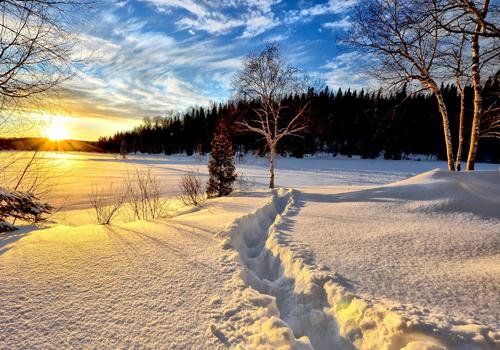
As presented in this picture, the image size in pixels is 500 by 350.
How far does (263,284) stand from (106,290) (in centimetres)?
170

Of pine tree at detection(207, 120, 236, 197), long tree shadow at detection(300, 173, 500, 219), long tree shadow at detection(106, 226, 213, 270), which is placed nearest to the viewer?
long tree shadow at detection(106, 226, 213, 270)

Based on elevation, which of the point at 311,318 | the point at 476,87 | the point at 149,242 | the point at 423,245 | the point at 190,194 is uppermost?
the point at 476,87

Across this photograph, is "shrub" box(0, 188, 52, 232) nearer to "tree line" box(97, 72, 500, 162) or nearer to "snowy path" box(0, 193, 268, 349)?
"snowy path" box(0, 193, 268, 349)

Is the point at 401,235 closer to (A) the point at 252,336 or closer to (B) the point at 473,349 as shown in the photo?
(B) the point at 473,349

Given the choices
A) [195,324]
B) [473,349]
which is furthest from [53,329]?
[473,349]

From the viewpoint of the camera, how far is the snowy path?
6.30 ft

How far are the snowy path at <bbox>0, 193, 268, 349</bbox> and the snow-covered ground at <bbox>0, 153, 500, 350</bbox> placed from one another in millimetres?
12

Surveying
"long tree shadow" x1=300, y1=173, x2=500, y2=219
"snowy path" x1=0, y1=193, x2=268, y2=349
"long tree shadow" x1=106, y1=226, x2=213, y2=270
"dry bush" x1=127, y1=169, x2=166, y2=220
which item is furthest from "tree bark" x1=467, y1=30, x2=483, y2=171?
"dry bush" x1=127, y1=169, x2=166, y2=220

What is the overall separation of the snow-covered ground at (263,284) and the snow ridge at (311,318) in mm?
11

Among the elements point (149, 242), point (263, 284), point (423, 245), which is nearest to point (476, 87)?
point (423, 245)

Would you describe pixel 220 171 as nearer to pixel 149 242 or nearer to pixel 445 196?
pixel 149 242

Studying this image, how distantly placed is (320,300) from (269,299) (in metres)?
0.56

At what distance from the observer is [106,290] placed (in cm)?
250

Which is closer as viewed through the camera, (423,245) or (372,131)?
(423,245)
